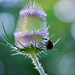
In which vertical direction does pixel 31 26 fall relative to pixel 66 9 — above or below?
above

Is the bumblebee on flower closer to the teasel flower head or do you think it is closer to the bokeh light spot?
the teasel flower head

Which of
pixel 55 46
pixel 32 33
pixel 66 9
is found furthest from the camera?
pixel 66 9

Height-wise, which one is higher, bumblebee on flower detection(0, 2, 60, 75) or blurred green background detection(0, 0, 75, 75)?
bumblebee on flower detection(0, 2, 60, 75)

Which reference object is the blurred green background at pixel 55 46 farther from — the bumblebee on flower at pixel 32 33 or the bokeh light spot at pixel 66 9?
the bumblebee on flower at pixel 32 33

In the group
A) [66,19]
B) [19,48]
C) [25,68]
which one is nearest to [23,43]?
[19,48]

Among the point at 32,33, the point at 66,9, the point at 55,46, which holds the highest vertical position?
the point at 32,33

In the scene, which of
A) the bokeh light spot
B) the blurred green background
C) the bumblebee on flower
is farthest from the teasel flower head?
the bokeh light spot

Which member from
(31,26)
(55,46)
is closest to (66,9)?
(55,46)

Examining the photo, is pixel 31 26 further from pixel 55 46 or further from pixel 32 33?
pixel 55 46

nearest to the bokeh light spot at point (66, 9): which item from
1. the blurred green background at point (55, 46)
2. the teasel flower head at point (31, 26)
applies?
the blurred green background at point (55, 46)
